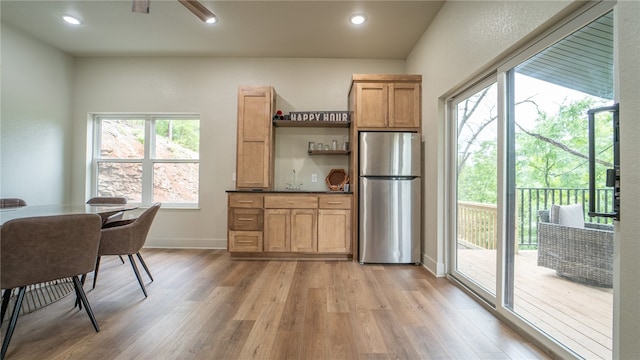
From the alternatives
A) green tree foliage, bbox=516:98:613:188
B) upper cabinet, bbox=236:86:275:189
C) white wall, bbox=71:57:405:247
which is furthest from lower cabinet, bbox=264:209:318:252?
green tree foliage, bbox=516:98:613:188

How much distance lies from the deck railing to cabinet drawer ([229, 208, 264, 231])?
2.43 meters

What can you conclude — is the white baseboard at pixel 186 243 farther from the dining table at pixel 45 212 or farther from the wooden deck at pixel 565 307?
the wooden deck at pixel 565 307

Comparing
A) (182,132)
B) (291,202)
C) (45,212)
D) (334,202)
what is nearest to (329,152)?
(334,202)

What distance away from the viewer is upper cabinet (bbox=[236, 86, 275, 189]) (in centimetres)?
356

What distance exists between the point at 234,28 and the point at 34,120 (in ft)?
10.2

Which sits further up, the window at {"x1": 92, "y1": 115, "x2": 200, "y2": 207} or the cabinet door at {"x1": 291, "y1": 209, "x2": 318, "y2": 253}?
the window at {"x1": 92, "y1": 115, "x2": 200, "y2": 207}

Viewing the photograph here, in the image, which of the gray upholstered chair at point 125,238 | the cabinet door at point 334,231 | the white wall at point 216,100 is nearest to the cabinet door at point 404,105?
the white wall at point 216,100

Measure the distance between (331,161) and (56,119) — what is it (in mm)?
4205

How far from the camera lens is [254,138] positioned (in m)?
3.57

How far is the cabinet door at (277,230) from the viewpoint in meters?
3.37

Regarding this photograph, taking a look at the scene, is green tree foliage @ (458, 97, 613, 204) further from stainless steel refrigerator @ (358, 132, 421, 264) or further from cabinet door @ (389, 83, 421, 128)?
cabinet door @ (389, 83, 421, 128)

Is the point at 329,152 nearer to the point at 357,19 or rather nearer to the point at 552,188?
the point at 357,19

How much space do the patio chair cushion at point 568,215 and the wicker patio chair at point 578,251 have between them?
2cm

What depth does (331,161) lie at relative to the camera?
13.0 ft
